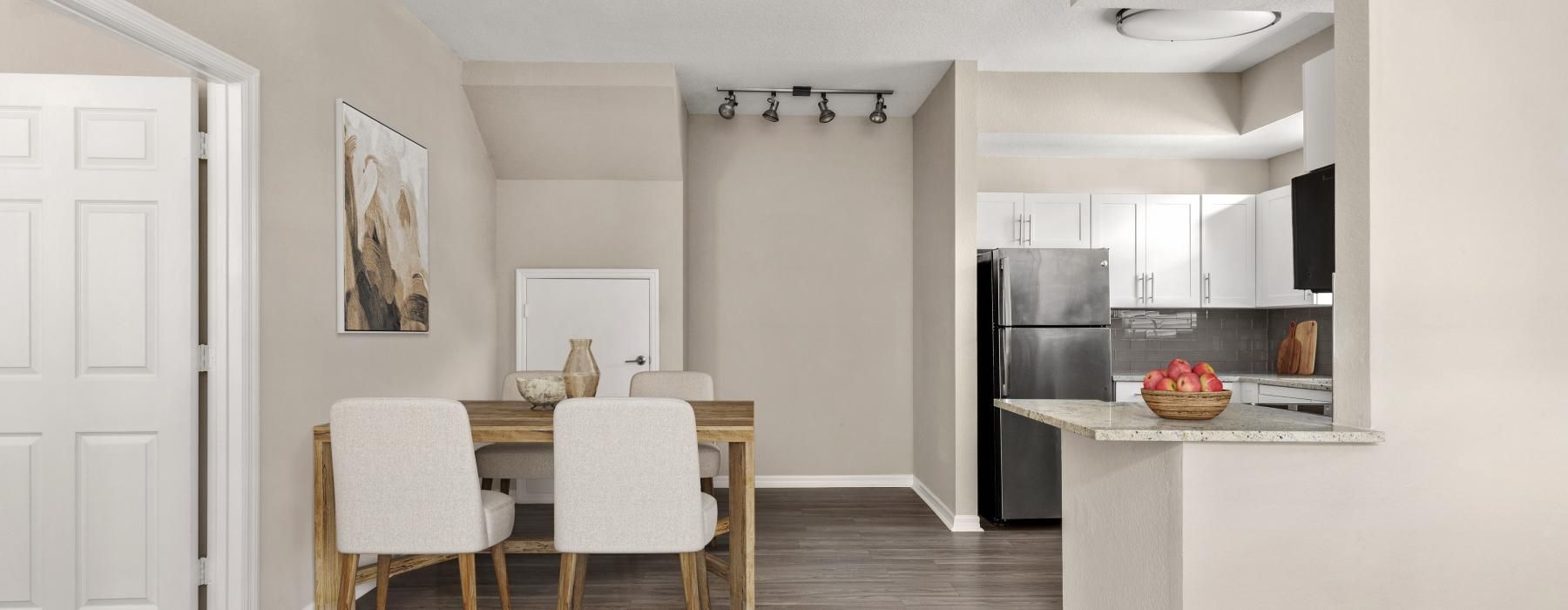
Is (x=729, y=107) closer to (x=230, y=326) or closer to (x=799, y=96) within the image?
(x=799, y=96)

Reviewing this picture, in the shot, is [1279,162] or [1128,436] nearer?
[1128,436]

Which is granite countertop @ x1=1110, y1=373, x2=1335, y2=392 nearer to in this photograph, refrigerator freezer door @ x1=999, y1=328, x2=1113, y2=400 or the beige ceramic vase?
refrigerator freezer door @ x1=999, y1=328, x2=1113, y2=400

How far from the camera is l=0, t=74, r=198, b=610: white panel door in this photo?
2.67 m

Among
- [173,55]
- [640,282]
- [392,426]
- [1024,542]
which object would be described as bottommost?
[1024,542]

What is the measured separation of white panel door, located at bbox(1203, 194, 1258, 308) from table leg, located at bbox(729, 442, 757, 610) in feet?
10.6

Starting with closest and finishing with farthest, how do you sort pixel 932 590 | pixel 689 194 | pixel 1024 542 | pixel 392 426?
pixel 392 426
pixel 932 590
pixel 1024 542
pixel 689 194

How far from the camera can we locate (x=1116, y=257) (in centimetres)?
537

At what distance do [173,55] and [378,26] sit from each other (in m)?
1.36

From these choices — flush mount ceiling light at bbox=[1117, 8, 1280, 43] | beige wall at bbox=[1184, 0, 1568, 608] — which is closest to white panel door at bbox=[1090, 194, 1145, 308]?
flush mount ceiling light at bbox=[1117, 8, 1280, 43]

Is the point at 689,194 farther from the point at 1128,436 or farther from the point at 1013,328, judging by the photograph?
the point at 1128,436

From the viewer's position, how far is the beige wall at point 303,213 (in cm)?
286

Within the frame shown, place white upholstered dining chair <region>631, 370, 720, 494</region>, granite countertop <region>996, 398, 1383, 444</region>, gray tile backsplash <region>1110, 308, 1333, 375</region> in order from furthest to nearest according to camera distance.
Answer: gray tile backsplash <region>1110, 308, 1333, 375</region> < white upholstered dining chair <region>631, 370, 720, 494</region> < granite countertop <region>996, 398, 1383, 444</region>

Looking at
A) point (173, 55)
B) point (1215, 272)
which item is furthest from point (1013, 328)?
point (173, 55)

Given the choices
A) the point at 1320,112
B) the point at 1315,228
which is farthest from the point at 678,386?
the point at 1320,112
